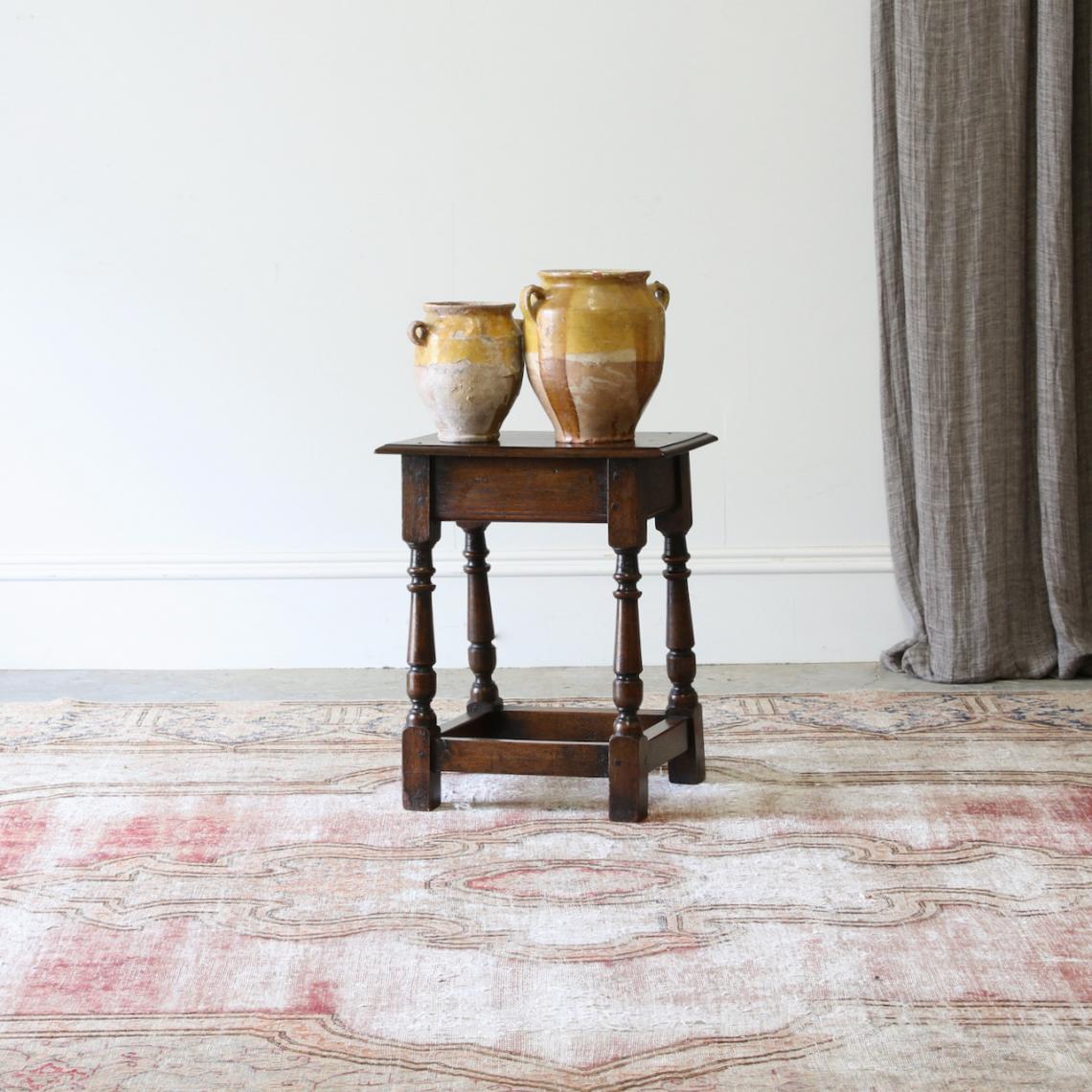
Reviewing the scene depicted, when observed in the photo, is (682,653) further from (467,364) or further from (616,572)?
(467,364)

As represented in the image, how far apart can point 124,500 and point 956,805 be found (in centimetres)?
211

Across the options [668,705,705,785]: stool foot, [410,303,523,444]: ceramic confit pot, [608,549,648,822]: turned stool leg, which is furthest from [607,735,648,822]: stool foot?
[410,303,523,444]: ceramic confit pot

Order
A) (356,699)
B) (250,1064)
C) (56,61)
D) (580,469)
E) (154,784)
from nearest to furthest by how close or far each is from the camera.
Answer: (250,1064)
(580,469)
(154,784)
(356,699)
(56,61)

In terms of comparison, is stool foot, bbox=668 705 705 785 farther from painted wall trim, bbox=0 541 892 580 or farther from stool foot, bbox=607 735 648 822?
painted wall trim, bbox=0 541 892 580

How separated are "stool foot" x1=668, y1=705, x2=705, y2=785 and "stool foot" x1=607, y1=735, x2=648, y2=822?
213 mm

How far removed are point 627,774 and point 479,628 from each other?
468mm

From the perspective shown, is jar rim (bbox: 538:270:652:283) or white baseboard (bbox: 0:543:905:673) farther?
white baseboard (bbox: 0:543:905:673)

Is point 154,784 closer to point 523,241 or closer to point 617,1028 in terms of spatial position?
point 617,1028

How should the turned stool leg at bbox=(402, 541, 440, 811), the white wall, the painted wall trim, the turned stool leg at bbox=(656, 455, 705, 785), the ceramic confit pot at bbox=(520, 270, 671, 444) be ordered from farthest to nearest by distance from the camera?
the painted wall trim, the white wall, the turned stool leg at bbox=(656, 455, 705, 785), the turned stool leg at bbox=(402, 541, 440, 811), the ceramic confit pot at bbox=(520, 270, 671, 444)

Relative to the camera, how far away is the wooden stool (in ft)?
7.52

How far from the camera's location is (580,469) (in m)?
2.29

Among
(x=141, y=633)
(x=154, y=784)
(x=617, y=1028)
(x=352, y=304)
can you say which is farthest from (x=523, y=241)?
(x=617, y=1028)

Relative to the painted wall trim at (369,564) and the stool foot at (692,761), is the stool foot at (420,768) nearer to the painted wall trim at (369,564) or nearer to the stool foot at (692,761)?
the stool foot at (692,761)

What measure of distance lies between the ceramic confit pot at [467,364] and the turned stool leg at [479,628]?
34 cm
